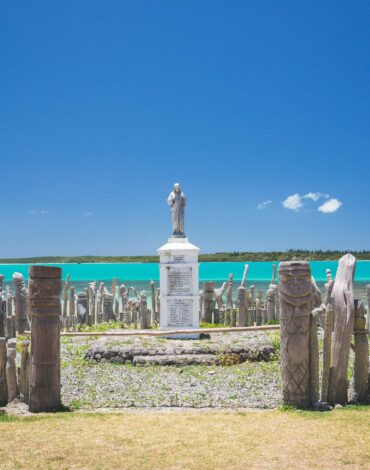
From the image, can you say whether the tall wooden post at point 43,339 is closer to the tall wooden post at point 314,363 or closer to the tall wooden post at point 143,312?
the tall wooden post at point 314,363

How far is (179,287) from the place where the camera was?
1327 cm

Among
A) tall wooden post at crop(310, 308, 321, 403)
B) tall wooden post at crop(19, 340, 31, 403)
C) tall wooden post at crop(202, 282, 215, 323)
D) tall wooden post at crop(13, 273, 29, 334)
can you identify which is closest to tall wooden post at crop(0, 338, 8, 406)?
tall wooden post at crop(19, 340, 31, 403)

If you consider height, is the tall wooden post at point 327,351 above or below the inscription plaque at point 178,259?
below

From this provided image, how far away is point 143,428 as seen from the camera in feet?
19.5

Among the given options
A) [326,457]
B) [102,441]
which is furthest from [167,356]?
[326,457]

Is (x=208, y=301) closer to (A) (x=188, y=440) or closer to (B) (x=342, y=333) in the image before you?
(B) (x=342, y=333)

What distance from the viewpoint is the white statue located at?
1394 cm

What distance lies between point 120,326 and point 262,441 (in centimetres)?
1084

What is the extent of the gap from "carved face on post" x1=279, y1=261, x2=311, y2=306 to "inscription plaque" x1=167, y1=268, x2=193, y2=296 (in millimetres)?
6566

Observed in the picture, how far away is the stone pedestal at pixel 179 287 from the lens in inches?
519

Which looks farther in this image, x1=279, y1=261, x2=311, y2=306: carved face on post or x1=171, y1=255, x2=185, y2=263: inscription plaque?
x1=171, y1=255, x2=185, y2=263: inscription plaque

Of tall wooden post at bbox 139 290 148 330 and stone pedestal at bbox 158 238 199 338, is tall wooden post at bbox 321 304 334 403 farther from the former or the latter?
tall wooden post at bbox 139 290 148 330

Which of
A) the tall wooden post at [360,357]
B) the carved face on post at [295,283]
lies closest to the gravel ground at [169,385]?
the tall wooden post at [360,357]

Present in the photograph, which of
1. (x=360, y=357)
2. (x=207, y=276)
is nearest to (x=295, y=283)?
(x=360, y=357)
